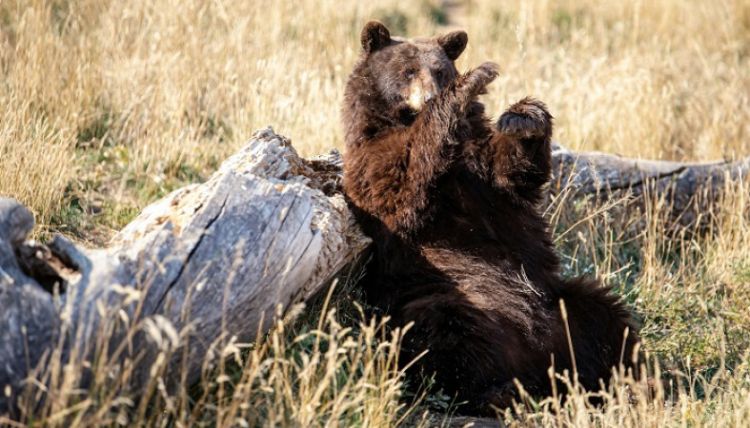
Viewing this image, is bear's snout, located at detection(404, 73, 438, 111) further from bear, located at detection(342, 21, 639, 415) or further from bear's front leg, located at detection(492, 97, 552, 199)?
bear's front leg, located at detection(492, 97, 552, 199)

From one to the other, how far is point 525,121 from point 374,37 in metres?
1.27

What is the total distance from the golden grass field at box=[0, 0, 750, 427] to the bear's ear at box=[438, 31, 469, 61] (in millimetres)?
1141

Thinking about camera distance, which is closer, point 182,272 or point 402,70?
point 182,272

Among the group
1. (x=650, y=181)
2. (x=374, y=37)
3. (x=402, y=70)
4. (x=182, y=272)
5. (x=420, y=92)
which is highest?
(x=374, y=37)

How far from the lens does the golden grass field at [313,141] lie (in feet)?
12.7

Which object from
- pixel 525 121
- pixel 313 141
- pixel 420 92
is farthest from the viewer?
pixel 313 141

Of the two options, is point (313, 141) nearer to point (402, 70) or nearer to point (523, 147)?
point (402, 70)

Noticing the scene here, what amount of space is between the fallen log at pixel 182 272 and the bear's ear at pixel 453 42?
54.1 inches

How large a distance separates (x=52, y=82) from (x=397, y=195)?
3.50 meters

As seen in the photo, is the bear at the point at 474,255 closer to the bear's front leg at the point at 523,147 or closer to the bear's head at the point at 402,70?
the bear's front leg at the point at 523,147

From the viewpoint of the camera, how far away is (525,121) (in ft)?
15.5

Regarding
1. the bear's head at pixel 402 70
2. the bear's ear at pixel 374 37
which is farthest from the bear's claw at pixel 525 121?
the bear's ear at pixel 374 37

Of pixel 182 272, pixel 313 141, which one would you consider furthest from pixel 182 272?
pixel 313 141

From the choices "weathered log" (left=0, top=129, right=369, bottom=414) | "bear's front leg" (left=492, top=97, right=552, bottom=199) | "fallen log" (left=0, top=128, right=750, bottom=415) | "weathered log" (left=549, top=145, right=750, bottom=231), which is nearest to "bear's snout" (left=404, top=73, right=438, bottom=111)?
"bear's front leg" (left=492, top=97, right=552, bottom=199)
